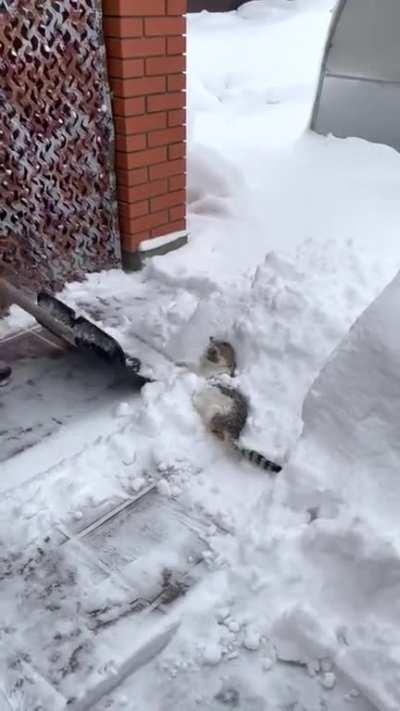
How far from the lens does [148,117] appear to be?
3506 millimetres

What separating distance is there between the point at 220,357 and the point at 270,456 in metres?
0.63

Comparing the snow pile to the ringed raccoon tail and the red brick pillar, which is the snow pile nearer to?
the ringed raccoon tail

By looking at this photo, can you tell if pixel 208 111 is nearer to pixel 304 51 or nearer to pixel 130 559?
pixel 304 51

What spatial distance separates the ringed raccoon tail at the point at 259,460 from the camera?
2377 millimetres

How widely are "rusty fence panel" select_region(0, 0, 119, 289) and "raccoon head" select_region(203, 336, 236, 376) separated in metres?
1.15

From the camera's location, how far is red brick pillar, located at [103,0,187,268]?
10.6ft

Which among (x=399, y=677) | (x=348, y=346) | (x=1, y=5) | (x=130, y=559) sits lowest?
(x=130, y=559)

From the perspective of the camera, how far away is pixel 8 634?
1.79 metres

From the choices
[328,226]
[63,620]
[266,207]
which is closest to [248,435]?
[63,620]

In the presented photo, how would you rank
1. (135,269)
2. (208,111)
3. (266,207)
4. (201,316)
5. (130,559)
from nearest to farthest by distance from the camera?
(130,559) → (201,316) → (135,269) → (266,207) → (208,111)

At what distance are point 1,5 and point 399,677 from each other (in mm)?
3022

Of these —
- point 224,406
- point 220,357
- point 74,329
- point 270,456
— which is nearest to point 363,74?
point 220,357

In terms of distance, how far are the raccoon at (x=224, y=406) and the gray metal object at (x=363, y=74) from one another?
3080 millimetres

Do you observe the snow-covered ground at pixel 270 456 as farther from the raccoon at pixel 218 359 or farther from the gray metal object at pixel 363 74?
the gray metal object at pixel 363 74
